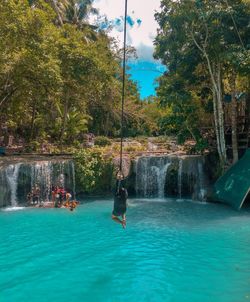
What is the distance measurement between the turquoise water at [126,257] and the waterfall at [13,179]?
3.19m

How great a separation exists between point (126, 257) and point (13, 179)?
41.0 feet

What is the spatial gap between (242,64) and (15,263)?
15223 millimetres

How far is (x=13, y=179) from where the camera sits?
844 inches

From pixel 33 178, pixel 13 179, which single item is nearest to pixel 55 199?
pixel 33 178

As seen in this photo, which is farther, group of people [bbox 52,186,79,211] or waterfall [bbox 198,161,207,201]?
waterfall [bbox 198,161,207,201]

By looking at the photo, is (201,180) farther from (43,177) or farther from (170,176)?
(43,177)

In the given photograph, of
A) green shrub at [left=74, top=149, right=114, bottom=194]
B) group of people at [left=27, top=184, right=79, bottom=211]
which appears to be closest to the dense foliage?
green shrub at [left=74, top=149, right=114, bottom=194]

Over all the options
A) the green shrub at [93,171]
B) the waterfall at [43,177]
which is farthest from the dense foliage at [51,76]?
the waterfall at [43,177]

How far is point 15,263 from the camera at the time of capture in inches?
428

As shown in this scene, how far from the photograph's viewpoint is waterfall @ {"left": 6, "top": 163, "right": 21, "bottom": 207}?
21188mm

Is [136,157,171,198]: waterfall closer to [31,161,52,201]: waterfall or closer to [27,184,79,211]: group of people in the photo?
[27,184,79,211]: group of people

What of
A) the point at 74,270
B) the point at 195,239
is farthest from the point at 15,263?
the point at 195,239

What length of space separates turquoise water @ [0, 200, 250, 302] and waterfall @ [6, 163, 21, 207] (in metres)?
3.19

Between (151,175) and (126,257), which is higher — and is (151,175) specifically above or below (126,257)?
above
